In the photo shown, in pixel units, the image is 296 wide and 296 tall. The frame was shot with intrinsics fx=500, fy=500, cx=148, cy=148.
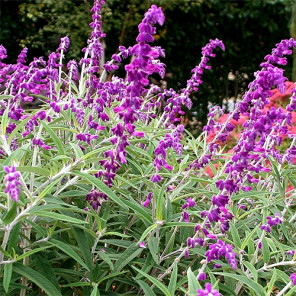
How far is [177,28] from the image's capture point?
33.3 feet

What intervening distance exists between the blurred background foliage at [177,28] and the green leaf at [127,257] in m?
Result: 7.77

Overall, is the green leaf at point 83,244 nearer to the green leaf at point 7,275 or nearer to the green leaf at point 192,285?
the green leaf at point 7,275

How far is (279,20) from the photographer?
10.3 meters

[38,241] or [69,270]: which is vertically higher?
[38,241]

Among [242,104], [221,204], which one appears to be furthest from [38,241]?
[242,104]

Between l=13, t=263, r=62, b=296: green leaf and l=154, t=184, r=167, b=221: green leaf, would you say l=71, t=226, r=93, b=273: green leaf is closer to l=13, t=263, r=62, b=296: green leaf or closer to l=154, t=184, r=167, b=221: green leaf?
l=13, t=263, r=62, b=296: green leaf

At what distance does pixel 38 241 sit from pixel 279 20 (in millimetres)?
9433

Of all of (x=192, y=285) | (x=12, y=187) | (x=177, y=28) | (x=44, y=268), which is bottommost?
(x=44, y=268)

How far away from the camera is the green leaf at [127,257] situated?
193 cm

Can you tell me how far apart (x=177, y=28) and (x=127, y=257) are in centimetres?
869

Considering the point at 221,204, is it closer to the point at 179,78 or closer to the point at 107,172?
the point at 107,172

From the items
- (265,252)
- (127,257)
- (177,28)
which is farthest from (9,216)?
(177,28)

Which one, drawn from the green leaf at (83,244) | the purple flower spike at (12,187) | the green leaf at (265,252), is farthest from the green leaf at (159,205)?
the purple flower spike at (12,187)

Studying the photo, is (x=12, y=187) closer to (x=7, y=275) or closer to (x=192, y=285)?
(x=7, y=275)
